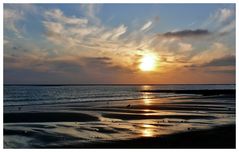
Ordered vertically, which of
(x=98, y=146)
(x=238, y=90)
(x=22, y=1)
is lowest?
(x=98, y=146)

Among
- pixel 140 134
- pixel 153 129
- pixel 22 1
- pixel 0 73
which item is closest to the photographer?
pixel 0 73

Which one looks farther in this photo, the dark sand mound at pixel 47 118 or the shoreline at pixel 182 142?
the dark sand mound at pixel 47 118

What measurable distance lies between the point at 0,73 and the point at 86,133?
7.01 m

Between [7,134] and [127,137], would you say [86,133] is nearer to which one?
[127,137]

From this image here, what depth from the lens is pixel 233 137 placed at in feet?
58.9

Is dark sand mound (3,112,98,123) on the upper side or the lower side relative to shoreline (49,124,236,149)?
upper

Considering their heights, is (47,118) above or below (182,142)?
above

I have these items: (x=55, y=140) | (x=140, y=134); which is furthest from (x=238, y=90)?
(x=55, y=140)

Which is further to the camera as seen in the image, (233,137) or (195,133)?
(195,133)

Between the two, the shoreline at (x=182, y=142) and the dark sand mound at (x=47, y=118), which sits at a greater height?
the dark sand mound at (x=47, y=118)

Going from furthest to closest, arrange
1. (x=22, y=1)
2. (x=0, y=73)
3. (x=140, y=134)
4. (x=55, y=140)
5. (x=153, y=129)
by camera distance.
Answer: (x=153, y=129) → (x=140, y=134) → (x=55, y=140) → (x=22, y=1) → (x=0, y=73)

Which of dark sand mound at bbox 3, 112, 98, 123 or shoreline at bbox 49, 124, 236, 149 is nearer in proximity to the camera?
shoreline at bbox 49, 124, 236, 149

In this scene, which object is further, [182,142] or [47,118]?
[47,118]

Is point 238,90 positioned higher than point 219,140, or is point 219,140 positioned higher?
point 238,90
